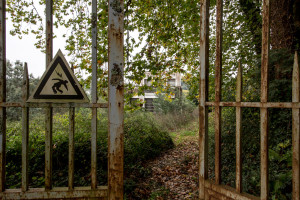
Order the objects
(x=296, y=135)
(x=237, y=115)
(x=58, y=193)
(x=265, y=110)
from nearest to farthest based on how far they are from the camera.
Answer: (x=296, y=135), (x=265, y=110), (x=237, y=115), (x=58, y=193)

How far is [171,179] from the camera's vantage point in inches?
174

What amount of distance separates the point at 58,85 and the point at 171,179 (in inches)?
148

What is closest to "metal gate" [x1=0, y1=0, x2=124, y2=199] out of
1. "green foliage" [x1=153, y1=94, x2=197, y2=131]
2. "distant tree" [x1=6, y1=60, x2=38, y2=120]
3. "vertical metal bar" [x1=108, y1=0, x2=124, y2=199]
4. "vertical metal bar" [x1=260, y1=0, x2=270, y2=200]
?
"vertical metal bar" [x1=108, y1=0, x2=124, y2=199]

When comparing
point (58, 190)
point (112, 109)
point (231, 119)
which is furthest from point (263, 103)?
point (231, 119)

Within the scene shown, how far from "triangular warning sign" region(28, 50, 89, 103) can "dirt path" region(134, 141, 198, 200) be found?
2736 millimetres

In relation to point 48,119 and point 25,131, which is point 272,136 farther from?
point 25,131

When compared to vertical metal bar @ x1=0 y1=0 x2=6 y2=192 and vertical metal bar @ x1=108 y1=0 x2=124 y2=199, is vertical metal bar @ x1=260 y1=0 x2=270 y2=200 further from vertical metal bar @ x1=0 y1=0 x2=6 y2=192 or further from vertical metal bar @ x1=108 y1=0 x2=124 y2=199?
vertical metal bar @ x1=0 y1=0 x2=6 y2=192

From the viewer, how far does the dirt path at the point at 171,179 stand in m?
3.63

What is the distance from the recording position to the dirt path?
11.9 ft

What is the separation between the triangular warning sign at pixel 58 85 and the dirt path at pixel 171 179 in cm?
274

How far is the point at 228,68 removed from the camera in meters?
3.78

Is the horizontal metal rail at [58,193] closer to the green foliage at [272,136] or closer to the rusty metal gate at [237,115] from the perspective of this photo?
the rusty metal gate at [237,115]

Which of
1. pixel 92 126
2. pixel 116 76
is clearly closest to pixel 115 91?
pixel 116 76

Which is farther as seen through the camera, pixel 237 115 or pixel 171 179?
pixel 171 179
